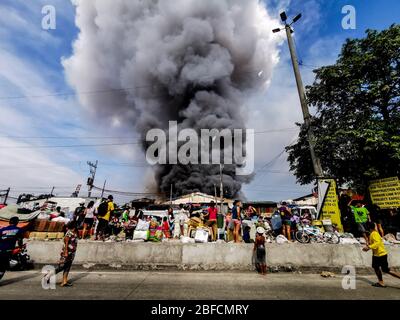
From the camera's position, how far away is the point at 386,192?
1004 centimetres

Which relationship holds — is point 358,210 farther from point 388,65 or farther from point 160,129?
point 160,129

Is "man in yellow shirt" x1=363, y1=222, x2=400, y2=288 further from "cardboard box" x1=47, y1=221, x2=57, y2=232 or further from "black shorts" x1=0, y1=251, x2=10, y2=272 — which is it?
"cardboard box" x1=47, y1=221, x2=57, y2=232

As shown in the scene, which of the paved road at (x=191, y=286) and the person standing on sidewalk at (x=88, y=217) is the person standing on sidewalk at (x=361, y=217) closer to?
the paved road at (x=191, y=286)

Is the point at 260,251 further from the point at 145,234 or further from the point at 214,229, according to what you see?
the point at 145,234

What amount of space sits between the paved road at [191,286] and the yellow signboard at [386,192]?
5011mm

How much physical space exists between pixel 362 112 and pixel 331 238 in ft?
32.5

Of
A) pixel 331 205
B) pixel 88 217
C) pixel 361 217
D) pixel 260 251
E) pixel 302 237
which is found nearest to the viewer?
pixel 260 251

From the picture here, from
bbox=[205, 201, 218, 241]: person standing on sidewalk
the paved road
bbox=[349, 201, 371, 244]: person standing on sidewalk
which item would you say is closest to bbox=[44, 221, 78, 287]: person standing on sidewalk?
the paved road

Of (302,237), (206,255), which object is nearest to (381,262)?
(302,237)

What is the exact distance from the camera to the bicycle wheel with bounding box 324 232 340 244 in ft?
26.1

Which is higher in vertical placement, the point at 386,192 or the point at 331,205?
the point at 386,192

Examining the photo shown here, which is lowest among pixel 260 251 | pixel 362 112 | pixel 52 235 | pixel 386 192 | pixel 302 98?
pixel 260 251

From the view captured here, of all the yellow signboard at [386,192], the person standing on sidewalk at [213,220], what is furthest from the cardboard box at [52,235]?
the yellow signboard at [386,192]
